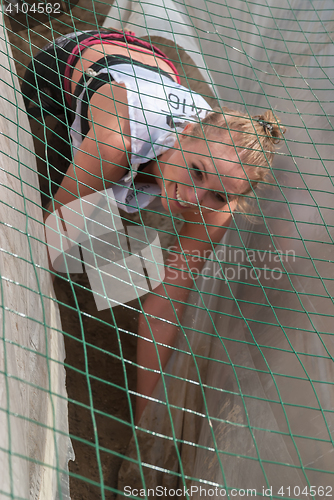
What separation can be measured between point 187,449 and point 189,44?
142 centimetres

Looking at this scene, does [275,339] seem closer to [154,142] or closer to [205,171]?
[205,171]

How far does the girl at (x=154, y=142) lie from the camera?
3.02 ft

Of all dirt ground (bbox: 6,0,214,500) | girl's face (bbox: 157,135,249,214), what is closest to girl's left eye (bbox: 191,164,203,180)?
girl's face (bbox: 157,135,249,214)

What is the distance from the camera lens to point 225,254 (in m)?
1.29

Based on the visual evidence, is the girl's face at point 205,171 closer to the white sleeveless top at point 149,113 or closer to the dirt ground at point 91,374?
the white sleeveless top at point 149,113

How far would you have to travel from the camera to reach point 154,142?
1.00m

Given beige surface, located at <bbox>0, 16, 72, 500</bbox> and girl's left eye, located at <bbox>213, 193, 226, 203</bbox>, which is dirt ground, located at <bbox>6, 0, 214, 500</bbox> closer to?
beige surface, located at <bbox>0, 16, 72, 500</bbox>

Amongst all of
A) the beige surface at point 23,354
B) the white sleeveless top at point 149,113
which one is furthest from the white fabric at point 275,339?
the beige surface at point 23,354

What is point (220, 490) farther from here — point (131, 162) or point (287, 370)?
point (131, 162)

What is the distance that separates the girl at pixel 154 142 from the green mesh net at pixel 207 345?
0.23 feet

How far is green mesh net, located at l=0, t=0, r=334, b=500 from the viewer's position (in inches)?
25.2

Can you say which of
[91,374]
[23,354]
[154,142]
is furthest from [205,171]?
[91,374]

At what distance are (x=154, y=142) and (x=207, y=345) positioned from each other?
0.56 metres

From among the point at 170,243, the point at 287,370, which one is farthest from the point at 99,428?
the point at 170,243
